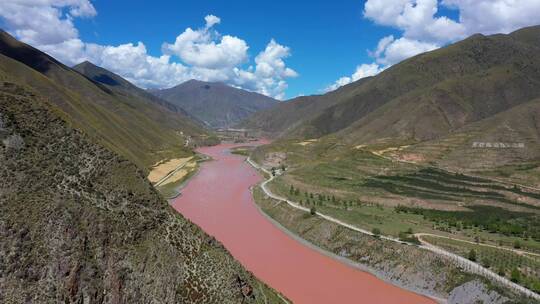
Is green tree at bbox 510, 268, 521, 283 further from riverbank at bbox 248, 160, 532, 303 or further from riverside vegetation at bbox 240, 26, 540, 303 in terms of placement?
riverbank at bbox 248, 160, 532, 303

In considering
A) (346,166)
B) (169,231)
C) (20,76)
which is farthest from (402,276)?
(20,76)

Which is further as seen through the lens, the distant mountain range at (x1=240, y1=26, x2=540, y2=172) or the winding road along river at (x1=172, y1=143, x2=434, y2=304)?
the distant mountain range at (x1=240, y1=26, x2=540, y2=172)

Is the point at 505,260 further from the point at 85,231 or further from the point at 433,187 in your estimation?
the point at 85,231

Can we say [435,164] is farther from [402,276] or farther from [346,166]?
[402,276]

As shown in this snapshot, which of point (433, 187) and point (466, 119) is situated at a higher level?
point (466, 119)

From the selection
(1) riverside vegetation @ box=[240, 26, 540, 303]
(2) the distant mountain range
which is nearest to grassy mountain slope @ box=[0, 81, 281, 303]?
(1) riverside vegetation @ box=[240, 26, 540, 303]

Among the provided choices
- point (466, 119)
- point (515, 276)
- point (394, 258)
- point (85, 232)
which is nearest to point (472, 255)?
point (515, 276)
